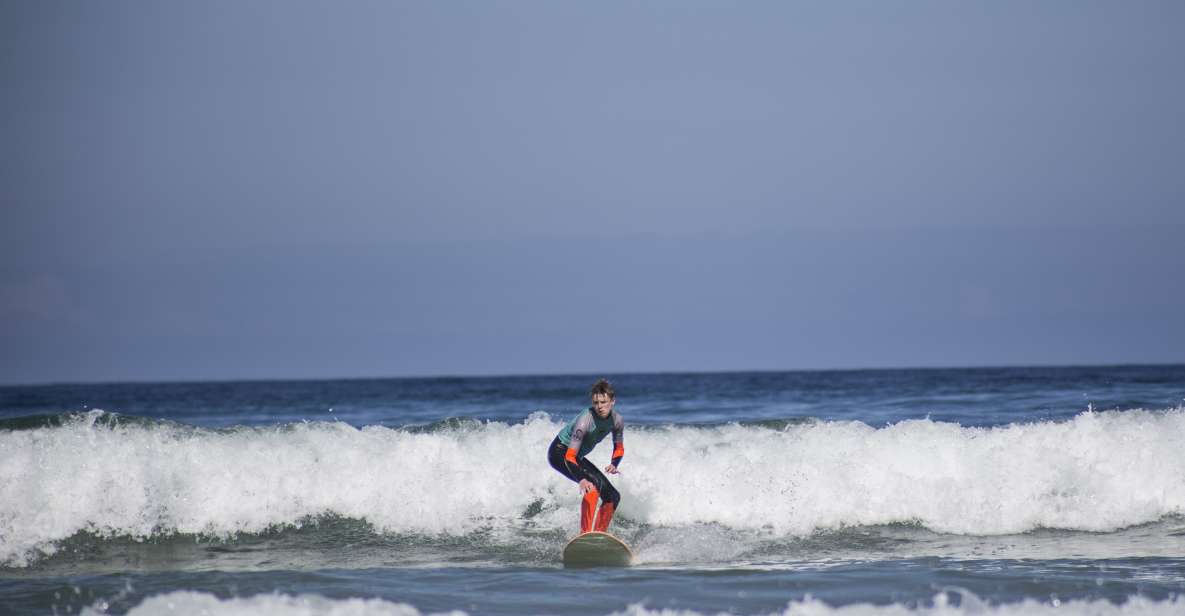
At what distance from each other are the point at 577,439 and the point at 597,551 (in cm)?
131

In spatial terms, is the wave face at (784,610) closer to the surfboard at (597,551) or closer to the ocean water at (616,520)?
the ocean water at (616,520)

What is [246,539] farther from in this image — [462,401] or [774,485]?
[462,401]

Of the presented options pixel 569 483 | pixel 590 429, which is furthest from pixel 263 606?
pixel 569 483

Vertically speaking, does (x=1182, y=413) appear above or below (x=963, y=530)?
above

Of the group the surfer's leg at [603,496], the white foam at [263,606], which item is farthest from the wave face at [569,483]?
the white foam at [263,606]

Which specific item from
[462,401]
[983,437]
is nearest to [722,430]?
[983,437]

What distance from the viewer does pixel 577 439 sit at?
1222cm

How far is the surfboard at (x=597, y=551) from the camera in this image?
38.0ft

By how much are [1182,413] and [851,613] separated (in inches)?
461

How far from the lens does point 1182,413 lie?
1762cm

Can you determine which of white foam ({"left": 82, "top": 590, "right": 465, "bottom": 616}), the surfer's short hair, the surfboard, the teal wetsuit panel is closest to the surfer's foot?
the surfboard

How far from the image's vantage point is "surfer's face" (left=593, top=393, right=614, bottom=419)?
1202 cm

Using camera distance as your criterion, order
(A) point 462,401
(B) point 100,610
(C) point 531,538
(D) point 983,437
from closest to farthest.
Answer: (B) point 100,610, (C) point 531,538, (D) point 983,437, (A) point 462,401

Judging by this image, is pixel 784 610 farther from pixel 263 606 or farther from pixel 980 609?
pixel 263 606
